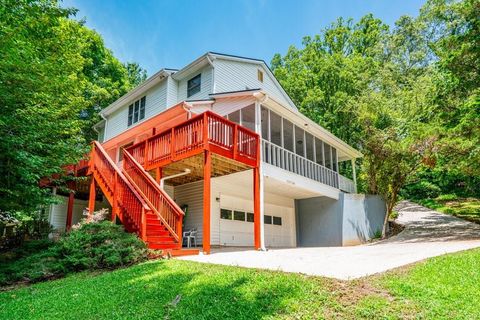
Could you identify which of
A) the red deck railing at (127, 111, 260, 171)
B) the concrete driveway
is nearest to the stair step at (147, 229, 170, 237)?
the concrete driveway

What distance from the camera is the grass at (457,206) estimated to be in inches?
766

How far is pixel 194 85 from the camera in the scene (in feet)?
55.0

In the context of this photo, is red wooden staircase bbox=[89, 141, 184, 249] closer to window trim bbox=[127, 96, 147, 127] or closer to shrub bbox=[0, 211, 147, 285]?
shrub bbox=[0, 211, 147, 285]

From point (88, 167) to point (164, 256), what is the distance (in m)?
6.62

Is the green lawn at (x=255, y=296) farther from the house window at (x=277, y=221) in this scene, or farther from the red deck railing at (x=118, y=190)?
the house window at (x=277, y=221)

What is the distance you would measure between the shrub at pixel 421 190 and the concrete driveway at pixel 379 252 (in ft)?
6.53

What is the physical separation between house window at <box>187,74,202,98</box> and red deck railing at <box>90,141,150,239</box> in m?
5.76

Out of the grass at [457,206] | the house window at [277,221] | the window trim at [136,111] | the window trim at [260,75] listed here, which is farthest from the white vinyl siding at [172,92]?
the grass at [457,206]

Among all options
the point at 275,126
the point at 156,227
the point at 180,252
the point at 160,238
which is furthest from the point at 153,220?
the point at 275,126

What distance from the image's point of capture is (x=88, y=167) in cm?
1309

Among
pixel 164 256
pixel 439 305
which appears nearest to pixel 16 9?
pixel 164 256

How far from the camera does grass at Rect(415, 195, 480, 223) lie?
19.5 m

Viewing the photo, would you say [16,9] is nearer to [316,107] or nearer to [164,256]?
[164,256]

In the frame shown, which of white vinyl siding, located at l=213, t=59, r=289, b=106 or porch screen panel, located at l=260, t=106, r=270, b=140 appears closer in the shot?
porch screen panel, located at l=260, t=106, r=270, b=140
